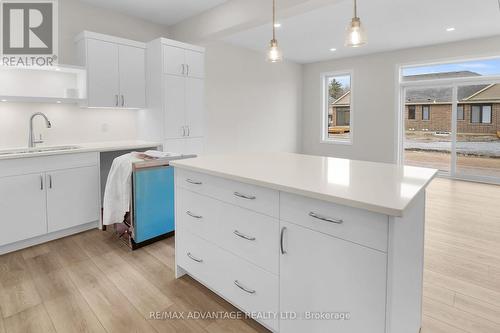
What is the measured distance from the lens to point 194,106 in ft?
14.4

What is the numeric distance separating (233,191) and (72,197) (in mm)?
2223

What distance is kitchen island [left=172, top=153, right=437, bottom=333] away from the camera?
4.02 feet

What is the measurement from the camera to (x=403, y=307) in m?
1.36

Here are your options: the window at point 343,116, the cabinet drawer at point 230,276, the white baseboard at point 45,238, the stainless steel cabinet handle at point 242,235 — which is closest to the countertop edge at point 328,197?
the stainless steel cabinet handle at point 242,235

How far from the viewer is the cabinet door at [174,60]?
13.0ft

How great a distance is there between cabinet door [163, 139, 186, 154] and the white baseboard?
126 centimetres

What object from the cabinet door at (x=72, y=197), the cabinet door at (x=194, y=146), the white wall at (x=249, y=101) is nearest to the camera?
the cabinet door at (x=72, y=197)

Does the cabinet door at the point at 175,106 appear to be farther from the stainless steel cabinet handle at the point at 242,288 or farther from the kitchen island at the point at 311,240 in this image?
the stainless steel cabinet handle at the point at 242,288

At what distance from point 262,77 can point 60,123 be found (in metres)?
4.19

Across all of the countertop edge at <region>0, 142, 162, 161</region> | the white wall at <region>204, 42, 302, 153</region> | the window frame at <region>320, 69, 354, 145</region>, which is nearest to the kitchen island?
the countertop edge at <region>0, 142, 162, 161</region>

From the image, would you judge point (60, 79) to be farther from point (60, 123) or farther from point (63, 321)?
point (63, 321)

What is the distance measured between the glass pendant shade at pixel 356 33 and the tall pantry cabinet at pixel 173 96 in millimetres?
2652

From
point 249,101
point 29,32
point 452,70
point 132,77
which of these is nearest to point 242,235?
point 132,77

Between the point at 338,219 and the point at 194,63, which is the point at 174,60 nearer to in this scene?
the point at 194,63
